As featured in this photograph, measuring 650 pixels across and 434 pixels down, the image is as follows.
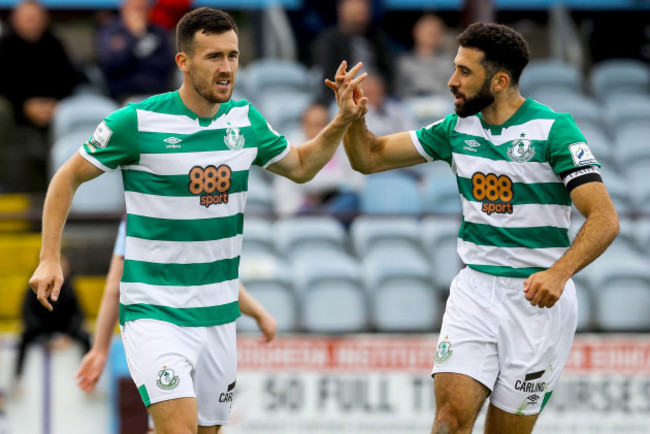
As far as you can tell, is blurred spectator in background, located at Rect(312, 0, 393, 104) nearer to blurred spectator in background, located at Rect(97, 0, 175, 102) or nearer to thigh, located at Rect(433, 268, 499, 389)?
blurred spectator in background, located at Rect(97, 0, 175, 102)

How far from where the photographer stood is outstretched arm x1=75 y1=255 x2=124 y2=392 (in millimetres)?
5566

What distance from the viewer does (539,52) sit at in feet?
45.1

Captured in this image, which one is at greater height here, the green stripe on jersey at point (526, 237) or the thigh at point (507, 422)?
the green stripe on jersey at point (526, 237)

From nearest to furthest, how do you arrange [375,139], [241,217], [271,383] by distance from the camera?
[241,217] → [375,139] → [271,383]

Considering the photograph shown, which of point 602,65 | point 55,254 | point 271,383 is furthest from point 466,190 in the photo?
point 602,65

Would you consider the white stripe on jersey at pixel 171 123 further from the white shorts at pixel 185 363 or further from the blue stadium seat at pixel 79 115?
the blue stadium seat at pixel 79 115

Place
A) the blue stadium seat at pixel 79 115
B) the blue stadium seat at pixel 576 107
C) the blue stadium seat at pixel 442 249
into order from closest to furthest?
the blue stadium seat at pixel 442 249, the blue stadium seat at pixel 79 115, the blue stadium seat at pixel 576 107

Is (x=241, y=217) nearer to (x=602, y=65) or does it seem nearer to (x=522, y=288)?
(x=522, y=288)

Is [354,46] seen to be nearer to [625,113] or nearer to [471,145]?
[625,113]

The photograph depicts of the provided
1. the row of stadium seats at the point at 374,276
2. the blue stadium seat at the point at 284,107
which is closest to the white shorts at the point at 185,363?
the row of stadium seats at the point at 374,276

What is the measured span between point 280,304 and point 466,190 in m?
3.48

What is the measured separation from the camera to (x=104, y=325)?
5613mm

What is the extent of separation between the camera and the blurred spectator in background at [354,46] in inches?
423

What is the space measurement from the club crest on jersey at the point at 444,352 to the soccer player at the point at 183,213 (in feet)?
3.08
